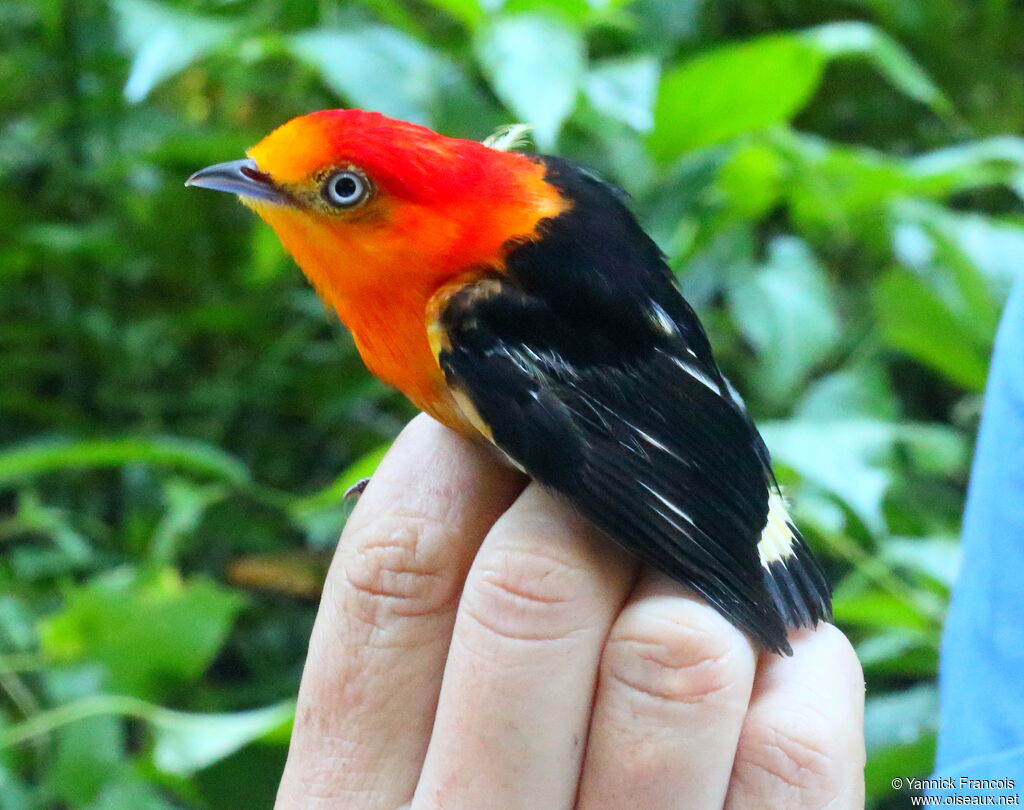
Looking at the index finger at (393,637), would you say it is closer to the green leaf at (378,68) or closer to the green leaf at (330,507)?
the green leaf at (330,507)

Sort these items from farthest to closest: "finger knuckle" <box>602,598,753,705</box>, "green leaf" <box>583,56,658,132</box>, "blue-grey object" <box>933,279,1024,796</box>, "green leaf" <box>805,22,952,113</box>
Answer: "green leaf" <box>805,22,952,113</box>
"green leaf" <box>583,56,658,132</box>
"blue-grey object" <box>933,279,1024,796</box>
"finger knuckle" <box>602,598,753,705</box>

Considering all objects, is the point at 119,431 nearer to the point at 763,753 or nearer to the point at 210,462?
the point at 210,462

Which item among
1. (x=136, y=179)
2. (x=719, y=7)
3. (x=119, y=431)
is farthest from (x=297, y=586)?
(x=719, y=7)

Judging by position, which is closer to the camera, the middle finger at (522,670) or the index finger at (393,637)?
the middle finger at (522,670)

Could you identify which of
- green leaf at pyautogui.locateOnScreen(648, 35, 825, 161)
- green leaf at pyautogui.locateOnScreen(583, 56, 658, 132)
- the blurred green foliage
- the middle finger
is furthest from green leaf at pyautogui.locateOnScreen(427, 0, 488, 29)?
the middle finger

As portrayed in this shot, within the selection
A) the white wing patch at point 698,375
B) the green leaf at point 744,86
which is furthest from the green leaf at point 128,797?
the green leaf at point 744,86

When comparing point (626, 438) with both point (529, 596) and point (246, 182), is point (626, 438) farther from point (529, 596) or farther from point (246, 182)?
point (246, 182)

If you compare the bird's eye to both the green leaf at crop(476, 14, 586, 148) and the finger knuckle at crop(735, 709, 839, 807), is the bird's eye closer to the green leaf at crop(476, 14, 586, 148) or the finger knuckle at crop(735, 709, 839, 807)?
the green leaf at crop(476, 14, 586, 148)
